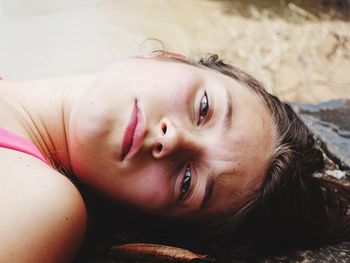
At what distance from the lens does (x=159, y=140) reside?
1.65 m

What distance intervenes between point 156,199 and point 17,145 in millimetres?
493

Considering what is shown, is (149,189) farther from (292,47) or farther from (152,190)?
(292,47)

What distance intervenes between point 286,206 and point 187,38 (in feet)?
9.60

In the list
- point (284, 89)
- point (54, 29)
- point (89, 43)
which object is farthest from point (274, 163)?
point (54, 29)

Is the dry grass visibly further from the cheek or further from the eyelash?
the cheek

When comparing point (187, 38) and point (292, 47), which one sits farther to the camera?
point (292, 47)

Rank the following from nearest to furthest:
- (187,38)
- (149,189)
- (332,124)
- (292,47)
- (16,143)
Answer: (16,143), (149,189), (332,124), (187,38), (292,47)

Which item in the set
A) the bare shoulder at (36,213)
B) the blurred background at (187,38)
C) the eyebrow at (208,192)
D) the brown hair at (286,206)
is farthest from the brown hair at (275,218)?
the blurred background at (187,38)

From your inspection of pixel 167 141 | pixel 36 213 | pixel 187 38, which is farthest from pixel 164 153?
pixel 187 38

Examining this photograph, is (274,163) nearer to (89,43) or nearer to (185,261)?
(185,261)

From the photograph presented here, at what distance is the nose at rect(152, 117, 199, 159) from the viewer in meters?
1.64

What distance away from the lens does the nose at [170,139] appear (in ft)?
5.38

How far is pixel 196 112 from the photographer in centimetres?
176

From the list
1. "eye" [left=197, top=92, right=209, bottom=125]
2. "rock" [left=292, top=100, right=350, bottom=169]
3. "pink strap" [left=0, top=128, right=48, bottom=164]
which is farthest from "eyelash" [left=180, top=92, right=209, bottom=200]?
"rock" [left=292, top=100, right=350, bottom=169]
